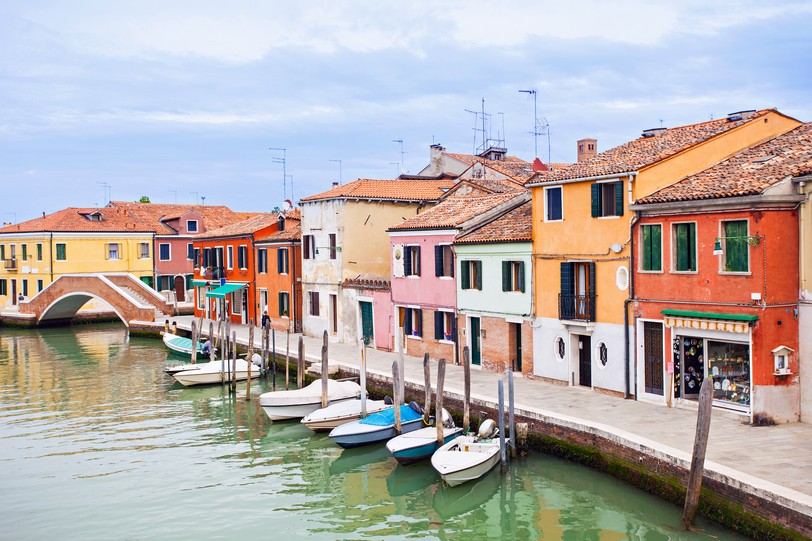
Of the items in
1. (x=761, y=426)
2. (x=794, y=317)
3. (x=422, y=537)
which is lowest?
(x=422, y=537)

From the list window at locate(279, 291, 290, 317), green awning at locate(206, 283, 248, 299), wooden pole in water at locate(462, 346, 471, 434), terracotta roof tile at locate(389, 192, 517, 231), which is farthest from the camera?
green awning at locate(206, 283, 248, 299)

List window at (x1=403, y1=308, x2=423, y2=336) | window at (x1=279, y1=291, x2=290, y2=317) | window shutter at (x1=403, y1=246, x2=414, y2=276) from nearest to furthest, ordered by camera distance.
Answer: window at (x1=403, y1=308, x2=423, y2=336) → window shutter at (x1=403, y1=246, x2=414, y2=276) → window at (x1=279, y1=291, x2=290, y2=317)

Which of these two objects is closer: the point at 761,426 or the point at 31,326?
the point at 761,426

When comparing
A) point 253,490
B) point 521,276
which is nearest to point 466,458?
point 253,490

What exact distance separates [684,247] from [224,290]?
27.8 meters

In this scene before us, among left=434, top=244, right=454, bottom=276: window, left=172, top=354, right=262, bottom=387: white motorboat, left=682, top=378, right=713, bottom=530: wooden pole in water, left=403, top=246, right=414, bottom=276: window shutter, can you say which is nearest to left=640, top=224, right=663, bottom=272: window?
left=682, top=378, right=713, bottom=530: wooden pole in water

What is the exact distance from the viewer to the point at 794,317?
16031 mm

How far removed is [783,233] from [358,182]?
19.5m

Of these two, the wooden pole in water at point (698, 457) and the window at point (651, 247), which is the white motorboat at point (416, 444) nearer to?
the window at point (651, 247)

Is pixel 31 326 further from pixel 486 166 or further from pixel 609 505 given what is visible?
pixel 609 505

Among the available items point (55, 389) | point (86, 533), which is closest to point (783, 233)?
point (86, 533)

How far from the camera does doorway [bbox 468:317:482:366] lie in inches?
952

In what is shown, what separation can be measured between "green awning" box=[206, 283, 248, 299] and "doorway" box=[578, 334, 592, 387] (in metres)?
23.1

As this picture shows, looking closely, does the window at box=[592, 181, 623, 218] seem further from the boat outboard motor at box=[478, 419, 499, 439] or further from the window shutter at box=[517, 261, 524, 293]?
the boat outboard motor at box=[478, 419, 499, 439]
